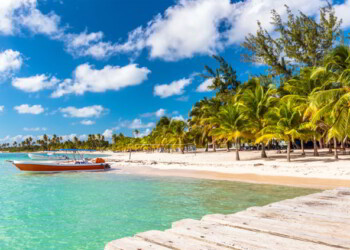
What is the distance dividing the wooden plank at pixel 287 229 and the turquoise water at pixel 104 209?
196 inches

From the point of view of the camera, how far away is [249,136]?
2777 cm

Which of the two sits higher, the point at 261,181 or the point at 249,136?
the point at 249,136

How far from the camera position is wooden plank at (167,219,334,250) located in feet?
7.25

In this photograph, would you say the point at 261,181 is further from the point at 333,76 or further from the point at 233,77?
the point at 233,77

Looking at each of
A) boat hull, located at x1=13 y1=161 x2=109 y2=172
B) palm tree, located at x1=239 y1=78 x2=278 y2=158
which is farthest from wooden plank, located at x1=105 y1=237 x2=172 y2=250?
boat hull, located at x1=13 y1=161 x2=109 y2=172

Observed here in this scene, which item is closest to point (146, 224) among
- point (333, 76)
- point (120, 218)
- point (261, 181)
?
point (120, 218)

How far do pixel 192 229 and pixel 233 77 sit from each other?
1774 inches

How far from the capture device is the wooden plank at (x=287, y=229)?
2355mm

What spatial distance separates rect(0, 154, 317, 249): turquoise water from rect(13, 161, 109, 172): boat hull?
383 inches

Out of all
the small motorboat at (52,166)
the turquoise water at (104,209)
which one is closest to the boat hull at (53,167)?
the small motorboat at (52,166)

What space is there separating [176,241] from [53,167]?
2697 centimetres

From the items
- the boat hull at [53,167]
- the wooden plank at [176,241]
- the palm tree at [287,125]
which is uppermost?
the palm tree at [287,125]

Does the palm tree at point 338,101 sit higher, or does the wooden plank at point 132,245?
the palm tree at point 338,101

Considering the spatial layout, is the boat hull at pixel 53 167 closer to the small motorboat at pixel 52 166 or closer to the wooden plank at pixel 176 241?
the small motorboat at pixel 52 166
